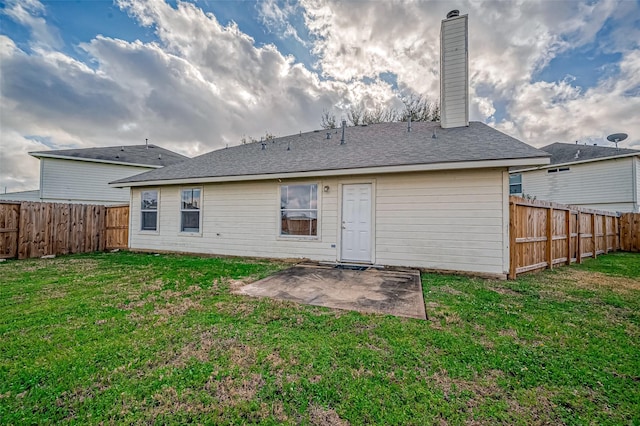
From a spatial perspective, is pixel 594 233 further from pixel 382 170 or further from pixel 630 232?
pixel 382 170

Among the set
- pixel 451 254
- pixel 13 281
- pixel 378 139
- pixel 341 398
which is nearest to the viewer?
pixel 341 398

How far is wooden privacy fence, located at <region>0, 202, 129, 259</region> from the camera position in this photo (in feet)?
26.7

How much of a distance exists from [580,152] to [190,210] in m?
19.8

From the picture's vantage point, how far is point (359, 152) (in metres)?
7.75

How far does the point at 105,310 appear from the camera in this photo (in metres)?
3.58

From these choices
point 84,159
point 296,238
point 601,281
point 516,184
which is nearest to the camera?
point 601,281

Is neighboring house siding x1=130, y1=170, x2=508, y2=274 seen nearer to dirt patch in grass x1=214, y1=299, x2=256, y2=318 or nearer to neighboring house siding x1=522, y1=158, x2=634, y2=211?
dirt patch in grass x1=214, y1=299, x2=256, y2=318

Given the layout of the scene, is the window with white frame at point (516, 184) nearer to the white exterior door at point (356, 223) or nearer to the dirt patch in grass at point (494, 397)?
the white exterior door at point (356, 223)

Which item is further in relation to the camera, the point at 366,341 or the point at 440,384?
the point at 366,341

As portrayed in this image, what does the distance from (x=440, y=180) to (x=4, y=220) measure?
12371 millimetres

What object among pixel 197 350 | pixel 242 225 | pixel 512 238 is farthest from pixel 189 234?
pixel 512 238

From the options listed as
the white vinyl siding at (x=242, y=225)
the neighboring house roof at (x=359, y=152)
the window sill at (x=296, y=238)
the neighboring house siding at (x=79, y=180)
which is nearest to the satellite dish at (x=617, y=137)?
the neighboring house roof at (x=359, y=152)

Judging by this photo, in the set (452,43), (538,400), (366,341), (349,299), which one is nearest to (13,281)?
(349,299)

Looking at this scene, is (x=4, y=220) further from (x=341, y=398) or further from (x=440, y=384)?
(x=440, y=384)
